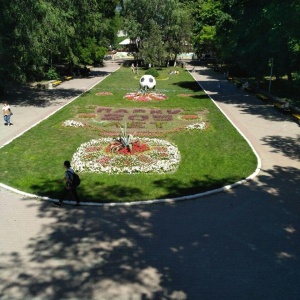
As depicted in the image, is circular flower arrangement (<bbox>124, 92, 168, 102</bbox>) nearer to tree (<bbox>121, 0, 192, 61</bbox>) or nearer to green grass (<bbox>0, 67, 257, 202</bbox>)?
green grass (<bbox>0, 67, 257, 202</bbox>)

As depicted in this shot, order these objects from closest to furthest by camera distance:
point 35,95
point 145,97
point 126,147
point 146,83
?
point 126,147
point 145,97
point 35,95
point 146,83

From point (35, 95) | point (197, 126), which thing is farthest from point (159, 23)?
point (197, 126)

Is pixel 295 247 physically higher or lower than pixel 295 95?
lower

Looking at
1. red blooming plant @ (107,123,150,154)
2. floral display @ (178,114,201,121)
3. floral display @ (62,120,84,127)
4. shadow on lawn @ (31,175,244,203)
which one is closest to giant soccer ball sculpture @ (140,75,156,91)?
floral display @ (178,114,201,121)

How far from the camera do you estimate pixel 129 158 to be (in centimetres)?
1462

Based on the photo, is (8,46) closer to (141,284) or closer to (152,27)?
(141,284)

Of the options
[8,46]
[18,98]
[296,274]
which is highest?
[8,46]

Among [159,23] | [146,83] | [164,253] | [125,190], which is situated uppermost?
[159,23]

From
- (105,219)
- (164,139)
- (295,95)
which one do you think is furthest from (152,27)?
(105,219)

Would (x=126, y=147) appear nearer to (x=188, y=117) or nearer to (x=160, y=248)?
(x=160, y=248)

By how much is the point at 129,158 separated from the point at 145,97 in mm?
15186

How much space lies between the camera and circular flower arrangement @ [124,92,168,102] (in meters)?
28.7

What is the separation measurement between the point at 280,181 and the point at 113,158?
671cm

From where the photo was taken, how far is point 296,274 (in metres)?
7.64
